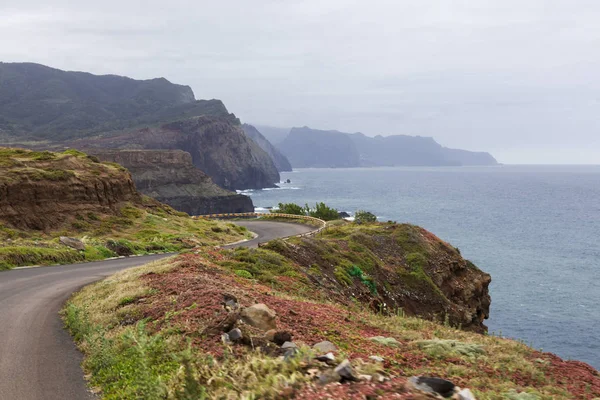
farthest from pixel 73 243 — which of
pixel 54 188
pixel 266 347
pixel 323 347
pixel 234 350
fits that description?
pixel 323 347

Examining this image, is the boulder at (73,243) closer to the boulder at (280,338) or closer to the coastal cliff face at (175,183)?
the boulder at (280,338)

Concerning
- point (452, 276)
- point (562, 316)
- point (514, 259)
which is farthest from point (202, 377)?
point (514, 259)

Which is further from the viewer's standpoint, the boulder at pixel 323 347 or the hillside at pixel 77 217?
the hillside at pixel 77 217

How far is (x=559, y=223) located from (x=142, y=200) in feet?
341

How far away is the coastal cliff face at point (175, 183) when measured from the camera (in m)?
126

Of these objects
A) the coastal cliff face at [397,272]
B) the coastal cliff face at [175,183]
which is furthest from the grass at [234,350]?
the coastal cliff face at [175,183]

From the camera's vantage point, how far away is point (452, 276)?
101 ft

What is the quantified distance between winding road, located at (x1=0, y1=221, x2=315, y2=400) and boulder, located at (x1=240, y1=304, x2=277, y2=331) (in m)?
3.44

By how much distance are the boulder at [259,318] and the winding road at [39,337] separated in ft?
11.3

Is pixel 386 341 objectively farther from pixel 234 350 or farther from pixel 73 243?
pixel 73 243

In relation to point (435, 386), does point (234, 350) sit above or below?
below

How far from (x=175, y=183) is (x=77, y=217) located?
9329 centimetres

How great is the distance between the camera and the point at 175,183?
13050 centimetres

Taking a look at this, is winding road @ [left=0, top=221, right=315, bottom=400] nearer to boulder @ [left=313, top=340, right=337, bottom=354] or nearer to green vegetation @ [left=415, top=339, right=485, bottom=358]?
boulder @ [left=313, top=340, right=337, bottom=354]
